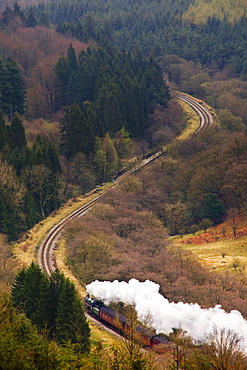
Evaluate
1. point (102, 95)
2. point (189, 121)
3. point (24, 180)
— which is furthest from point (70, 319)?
point (189, 121)

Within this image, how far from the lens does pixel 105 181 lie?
11094 cm

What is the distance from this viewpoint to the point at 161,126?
133m

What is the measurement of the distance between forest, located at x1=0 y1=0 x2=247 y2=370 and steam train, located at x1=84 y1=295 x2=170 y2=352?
126 cm

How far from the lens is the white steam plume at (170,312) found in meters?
48.9

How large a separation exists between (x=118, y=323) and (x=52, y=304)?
40.8ft

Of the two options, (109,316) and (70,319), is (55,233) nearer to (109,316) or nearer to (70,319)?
(109,316)

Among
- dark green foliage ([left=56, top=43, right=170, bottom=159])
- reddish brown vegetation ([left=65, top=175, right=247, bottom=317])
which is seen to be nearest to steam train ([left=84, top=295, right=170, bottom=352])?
reddish brown vegetation ([left=65, top=175, right=247, bottom=317])

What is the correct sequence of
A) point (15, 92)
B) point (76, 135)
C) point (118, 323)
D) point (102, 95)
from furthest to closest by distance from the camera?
point (102, 95), point (15, 92), point (76, 135), point (118, 323)

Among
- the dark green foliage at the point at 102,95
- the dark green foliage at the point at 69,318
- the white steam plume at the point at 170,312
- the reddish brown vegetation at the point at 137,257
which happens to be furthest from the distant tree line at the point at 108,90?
the dark green foliage at the point at 69,318

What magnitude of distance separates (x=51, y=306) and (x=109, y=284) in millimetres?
7213

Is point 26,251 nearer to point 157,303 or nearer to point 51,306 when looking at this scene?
point 51,306

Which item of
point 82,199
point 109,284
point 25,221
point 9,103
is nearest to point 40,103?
point 9,103

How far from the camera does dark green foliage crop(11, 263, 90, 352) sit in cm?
5256

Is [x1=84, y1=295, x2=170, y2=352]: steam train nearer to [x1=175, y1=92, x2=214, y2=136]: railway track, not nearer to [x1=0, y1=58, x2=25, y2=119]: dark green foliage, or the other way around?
[x1=0, y1=58, x2=25, y2=119]: dark green foliage
